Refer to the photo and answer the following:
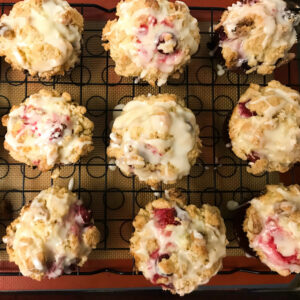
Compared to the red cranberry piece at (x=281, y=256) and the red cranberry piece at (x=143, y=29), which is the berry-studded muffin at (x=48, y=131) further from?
the red cranberry piece at (x=281, y=256)

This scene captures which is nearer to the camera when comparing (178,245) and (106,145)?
(178,245)

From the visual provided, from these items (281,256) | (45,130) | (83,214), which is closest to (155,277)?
(83,214)

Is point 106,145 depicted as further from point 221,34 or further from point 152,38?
point 221,34

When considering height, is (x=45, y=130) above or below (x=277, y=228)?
above

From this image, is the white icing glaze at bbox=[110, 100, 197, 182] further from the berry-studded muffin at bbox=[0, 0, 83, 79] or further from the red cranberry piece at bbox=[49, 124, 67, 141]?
the berry-studded muffin at bbox=[0, 0, 83, 79]

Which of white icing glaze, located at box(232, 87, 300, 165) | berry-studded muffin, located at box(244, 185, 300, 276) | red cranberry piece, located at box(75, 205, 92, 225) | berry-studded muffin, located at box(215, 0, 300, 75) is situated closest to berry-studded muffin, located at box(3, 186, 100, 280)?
red cranberry piece, located at box(75, 205, 92, 225)

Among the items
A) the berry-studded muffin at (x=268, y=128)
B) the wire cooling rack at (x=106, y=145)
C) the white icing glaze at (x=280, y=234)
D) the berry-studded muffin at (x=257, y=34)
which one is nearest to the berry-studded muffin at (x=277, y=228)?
the white icing glaze at (x=280, y=234)

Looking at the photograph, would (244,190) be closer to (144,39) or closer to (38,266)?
(144,39)
